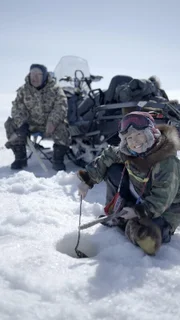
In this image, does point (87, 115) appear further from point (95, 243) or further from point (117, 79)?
point (95, 243)

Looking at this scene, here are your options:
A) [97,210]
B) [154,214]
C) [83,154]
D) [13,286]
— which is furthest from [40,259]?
A: [83,154]

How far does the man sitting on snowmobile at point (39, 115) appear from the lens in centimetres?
591

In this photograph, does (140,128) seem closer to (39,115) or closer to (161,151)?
(161,151)

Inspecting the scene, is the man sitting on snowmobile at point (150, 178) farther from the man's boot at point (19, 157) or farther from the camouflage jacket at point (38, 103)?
the man's boot at point (19, 157)

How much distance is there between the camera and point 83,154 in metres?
6.04

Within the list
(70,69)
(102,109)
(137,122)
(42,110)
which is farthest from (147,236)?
(70,69)

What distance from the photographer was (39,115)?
6094 mm

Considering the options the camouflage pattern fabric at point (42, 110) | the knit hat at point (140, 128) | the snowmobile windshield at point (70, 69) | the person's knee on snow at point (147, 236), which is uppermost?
the snowmobile windshield at point (70, 69)

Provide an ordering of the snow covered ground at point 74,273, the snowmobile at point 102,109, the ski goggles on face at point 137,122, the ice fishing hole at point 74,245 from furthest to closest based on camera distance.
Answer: the snowmobile at point 102,109 → the ice fishing hole at point 74,245 → the ski goggles on face at point 137,122 → the snow covered ground at point 74,273

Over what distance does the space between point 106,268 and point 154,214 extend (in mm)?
492

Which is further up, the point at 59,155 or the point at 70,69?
the point at 70,69

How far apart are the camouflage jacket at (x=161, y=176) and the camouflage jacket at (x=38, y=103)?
3503mm

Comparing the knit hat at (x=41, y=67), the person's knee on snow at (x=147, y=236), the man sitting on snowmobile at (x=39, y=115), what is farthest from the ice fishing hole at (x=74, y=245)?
the knit hat at (x=41, y=67)

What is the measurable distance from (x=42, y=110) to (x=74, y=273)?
428 cm
